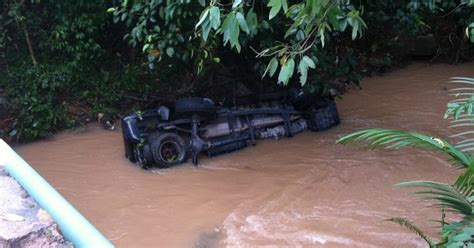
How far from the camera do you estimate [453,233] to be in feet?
7.88

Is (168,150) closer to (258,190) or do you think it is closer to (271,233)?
(258,190)

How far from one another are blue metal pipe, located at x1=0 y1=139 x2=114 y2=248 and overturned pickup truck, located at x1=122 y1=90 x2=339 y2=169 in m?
4.15

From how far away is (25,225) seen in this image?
1.37 m

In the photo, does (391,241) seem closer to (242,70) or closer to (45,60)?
(242,70)

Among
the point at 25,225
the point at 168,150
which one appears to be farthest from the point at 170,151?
the point at 25,225

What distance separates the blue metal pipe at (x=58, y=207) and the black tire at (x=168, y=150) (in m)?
4.09

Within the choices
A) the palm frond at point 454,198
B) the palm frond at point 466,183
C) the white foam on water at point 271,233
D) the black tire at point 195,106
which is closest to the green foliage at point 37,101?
the black tire at point 195,106

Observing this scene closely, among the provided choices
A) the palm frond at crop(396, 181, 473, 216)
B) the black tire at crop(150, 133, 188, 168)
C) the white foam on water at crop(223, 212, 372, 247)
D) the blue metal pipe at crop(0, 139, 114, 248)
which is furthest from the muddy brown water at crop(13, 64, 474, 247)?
the blue metal pipe at crop(0, 139, 114, 248)

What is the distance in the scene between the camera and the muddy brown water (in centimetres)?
444

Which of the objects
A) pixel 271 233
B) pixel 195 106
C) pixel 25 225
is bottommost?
pixel 271 233

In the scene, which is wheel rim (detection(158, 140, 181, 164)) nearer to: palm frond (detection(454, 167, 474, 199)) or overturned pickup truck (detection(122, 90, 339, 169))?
overturned pickup truck (detection(122, 90, 339, 169))

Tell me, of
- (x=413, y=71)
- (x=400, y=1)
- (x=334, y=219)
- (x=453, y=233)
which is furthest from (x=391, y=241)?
(x=413, y=71)

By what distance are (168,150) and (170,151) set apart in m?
0.03

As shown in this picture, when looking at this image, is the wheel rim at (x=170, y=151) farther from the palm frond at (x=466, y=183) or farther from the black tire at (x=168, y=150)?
the palm frond at (x=466, y=183)
